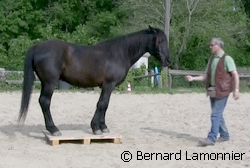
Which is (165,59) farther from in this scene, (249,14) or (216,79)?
(249,14)

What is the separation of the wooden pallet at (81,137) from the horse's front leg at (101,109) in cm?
15

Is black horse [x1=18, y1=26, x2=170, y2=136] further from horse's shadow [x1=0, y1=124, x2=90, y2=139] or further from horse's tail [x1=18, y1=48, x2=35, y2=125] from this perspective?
horse's shadow [x1=0, y1=124, x2=90, y2=139]

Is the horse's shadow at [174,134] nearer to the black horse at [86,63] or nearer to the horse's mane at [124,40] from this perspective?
the black horse at [86,63]

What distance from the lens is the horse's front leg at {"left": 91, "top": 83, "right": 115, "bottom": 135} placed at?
269 inches

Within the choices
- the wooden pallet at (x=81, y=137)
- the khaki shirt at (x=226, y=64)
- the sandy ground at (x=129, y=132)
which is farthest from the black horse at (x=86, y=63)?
the khaki shirt at (x=226, y=64)

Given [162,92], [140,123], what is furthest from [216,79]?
[162,92]

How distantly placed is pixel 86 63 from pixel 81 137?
1.19 m

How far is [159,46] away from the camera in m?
7.00

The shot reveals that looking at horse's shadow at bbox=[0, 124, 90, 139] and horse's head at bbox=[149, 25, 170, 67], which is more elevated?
horse's head at bbox=[149, 25, 170, 67]

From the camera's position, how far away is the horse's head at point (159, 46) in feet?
22.9

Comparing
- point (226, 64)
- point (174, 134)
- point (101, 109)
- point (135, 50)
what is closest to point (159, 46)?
point (135, 50)

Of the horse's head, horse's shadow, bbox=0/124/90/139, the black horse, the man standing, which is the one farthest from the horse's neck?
horse's shadow, bbox=0/124/90/139

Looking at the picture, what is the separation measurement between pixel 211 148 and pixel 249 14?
24.8m

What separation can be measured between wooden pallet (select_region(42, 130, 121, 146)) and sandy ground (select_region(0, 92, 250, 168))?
0.10 metres
